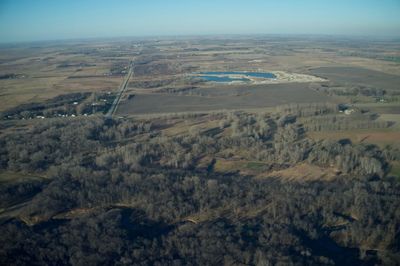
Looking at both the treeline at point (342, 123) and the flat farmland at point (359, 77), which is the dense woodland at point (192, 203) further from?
the flat farmland at point (359, 77)

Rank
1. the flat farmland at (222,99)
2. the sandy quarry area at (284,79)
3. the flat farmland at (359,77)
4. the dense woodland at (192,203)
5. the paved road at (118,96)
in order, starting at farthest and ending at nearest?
the sandy quarry area at (284,79) → the flat farmland at (359,77) → the flat farmland at (222,99) → the paved road at (118,96) → the dense woodland at (192,203)

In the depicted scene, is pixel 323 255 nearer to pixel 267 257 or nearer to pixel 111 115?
pixel 267 257

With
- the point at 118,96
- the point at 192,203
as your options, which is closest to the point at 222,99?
the point at 118,96

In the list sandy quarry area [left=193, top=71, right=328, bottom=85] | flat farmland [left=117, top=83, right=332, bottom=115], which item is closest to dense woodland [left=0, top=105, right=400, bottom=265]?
flat farmland [left=117, top=83, right=332, bottom=115]

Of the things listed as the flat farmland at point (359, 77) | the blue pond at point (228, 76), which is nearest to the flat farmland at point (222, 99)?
the blue pond at point (228, 76)

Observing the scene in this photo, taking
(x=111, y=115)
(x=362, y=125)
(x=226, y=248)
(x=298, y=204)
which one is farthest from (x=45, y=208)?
(x=362, y=125)

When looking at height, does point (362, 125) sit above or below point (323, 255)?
above
